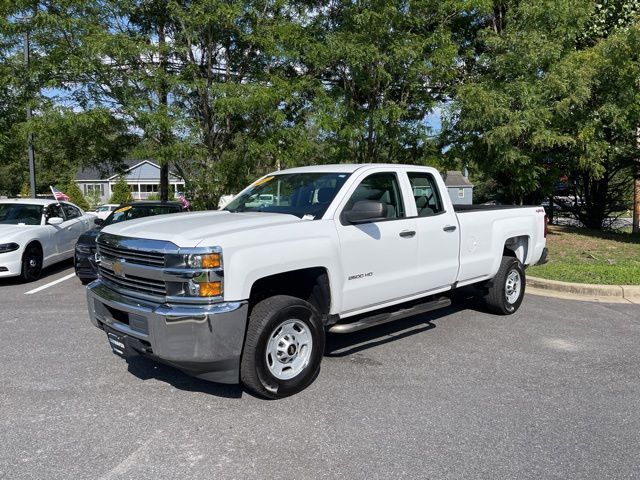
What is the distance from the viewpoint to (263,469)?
10.5 ft

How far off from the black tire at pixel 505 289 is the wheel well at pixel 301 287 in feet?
9.59

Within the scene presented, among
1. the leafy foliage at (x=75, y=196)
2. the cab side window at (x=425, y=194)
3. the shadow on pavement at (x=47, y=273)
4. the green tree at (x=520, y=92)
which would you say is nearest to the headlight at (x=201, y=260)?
the cab side window at (x=425, y=194)

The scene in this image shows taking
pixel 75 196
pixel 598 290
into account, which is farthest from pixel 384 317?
pixel 75 196

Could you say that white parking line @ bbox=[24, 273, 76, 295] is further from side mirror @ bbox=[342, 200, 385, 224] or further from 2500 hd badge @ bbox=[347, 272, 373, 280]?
side mirror @ bbox=[342, 200, 385, 224]

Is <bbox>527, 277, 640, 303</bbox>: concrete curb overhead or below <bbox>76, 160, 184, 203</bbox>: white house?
below

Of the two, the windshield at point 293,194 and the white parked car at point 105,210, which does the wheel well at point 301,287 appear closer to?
the windshield at point 293,194

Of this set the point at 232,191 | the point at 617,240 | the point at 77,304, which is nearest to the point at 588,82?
the point at 617,240

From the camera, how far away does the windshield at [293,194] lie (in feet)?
16.0

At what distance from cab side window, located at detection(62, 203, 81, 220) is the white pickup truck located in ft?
22.9

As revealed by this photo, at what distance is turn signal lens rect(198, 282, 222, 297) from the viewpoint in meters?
3.73

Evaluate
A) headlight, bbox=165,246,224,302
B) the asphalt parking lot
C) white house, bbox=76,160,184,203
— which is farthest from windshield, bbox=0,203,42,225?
white house, bbox=76,160,184,203

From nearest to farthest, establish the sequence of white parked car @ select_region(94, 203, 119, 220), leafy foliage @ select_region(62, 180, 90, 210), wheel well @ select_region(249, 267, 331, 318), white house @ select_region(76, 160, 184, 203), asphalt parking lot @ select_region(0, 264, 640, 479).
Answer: asphalt parking lot @ select_region(0, 264, 640, 479)
wheel well @ select_region(249, 267, 331, 318)
white parked car @ select_region(94, 203, 119, 220)
leafy foliage @ select_region(62, 180, 90, 210)
white house @ select_region(76, 160, 184, 203)

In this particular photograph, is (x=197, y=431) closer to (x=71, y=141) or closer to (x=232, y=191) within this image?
(x=232, y=191)

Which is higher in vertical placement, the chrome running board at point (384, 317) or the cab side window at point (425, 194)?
the cab side window at point (425, 194)
